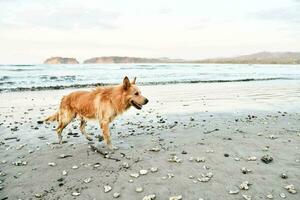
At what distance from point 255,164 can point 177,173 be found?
1.97 meters

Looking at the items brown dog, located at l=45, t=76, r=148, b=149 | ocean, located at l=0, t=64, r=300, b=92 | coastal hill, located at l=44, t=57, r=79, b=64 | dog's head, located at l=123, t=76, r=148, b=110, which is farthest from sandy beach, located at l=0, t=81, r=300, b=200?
coastal hill, located at l=44, t=57, r=79, b=64

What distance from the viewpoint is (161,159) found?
873 centimetres

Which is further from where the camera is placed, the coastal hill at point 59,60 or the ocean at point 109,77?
the coastal hill at point 59,60

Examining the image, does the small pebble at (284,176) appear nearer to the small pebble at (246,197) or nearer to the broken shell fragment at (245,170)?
the broken shell fragment at (245,170)

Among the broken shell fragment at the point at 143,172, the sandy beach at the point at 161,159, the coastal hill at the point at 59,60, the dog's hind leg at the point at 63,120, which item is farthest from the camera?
the coastal hill at the point at 59,60

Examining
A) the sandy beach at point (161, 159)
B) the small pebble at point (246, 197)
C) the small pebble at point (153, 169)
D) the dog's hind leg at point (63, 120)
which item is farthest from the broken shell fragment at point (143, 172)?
the dog's hind leg at point (63, 120)

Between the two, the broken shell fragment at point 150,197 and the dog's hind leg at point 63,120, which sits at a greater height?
the dog's hind leg at point 63,120

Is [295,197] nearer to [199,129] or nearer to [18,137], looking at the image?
[199,129]

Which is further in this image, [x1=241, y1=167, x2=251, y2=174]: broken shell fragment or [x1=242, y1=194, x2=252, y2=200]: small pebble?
[x1=241, y1=167, x2=251, y2=174]: broken shell fragment

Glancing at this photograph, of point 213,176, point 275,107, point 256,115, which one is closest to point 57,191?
point 213,176

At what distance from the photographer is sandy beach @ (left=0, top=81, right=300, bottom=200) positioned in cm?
705

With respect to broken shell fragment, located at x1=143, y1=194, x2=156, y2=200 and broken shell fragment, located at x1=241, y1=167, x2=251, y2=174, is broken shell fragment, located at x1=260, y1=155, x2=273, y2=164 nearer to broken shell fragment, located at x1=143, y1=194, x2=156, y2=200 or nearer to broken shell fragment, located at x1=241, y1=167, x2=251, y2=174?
broken shell fragment, located at x1=241, y1=167, x2=251, y2=174

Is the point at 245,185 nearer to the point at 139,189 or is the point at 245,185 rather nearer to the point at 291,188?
the point at 291,188

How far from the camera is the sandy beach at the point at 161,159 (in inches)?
278
